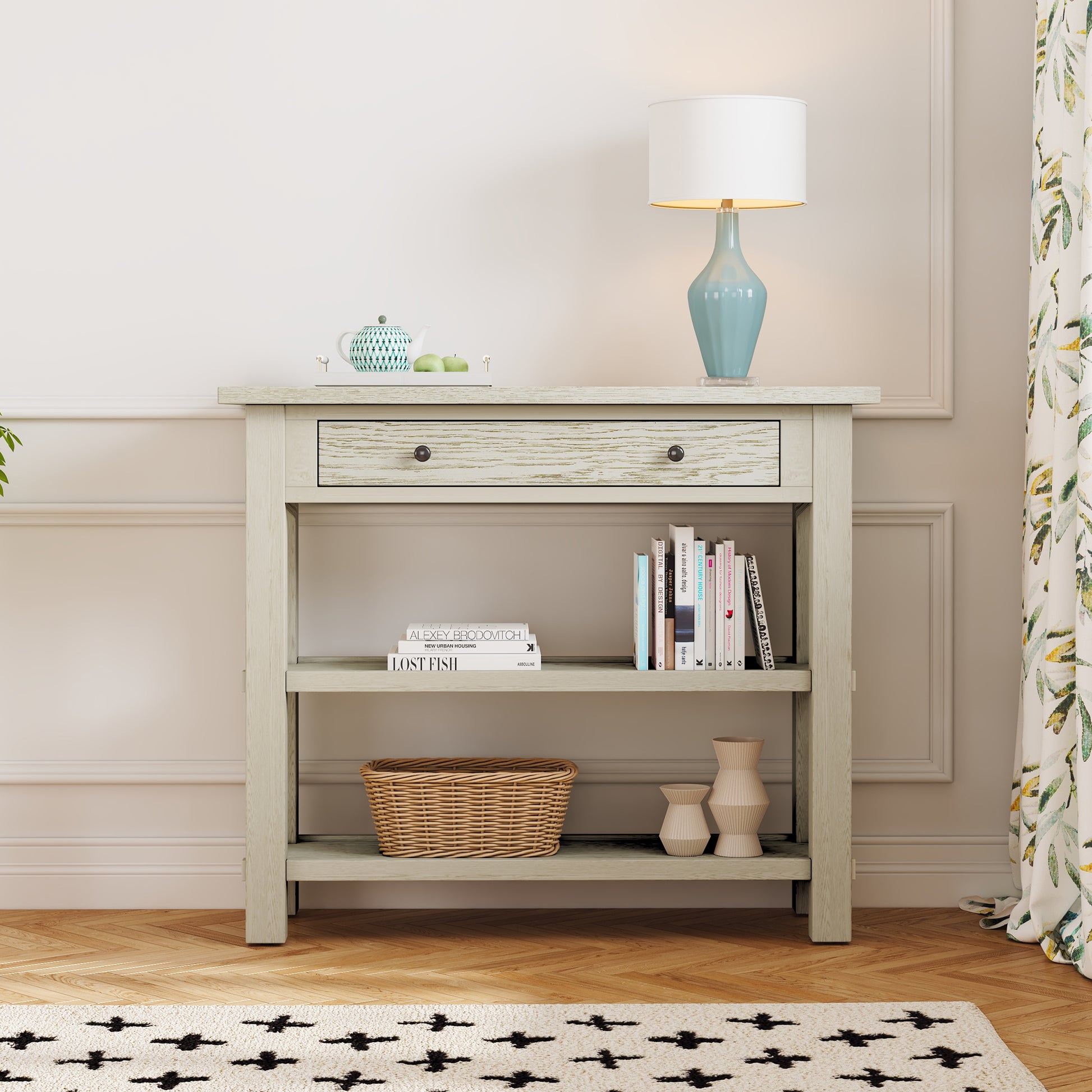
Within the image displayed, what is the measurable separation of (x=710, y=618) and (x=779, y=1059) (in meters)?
0.73

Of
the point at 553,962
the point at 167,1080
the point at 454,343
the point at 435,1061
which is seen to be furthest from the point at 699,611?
the point at 167,1080

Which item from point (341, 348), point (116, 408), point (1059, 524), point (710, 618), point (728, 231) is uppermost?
point (728, 231)

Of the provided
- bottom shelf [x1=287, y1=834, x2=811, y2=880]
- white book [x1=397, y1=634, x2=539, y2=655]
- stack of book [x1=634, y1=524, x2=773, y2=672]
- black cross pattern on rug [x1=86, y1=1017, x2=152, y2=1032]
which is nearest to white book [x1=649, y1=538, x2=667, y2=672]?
stack of book [x1=634, y1=524, x2=773, y2=672]

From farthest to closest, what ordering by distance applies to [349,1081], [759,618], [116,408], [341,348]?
[116,408] → [341,348] → [759,618] → [349,1081]

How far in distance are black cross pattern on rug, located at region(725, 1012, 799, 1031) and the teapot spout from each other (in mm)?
1213

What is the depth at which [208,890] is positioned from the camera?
227 centimetres

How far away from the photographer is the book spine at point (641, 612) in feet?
6.55

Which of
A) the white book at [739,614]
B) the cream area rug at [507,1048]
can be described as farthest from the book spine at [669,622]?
the cream area rug at [507,1048]

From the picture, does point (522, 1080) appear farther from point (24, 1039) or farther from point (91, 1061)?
point (24, 1039)

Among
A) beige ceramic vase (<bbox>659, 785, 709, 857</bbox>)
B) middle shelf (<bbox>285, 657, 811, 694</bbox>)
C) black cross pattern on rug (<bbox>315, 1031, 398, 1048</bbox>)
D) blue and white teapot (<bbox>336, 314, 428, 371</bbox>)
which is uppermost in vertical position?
blue and white teapot (<bbox>336, 314, 428, 371</bbox>)

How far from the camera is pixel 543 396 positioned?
192 centimetres

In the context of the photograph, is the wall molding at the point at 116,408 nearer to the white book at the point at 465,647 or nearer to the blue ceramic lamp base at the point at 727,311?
the white book at the point at 465,647

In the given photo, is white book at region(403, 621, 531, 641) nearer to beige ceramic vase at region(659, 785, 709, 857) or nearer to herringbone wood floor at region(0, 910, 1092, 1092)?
beige ceramic vase at region(659, 785, 709, 857)

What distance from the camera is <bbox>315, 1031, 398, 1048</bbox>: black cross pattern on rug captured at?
61.7 inches
